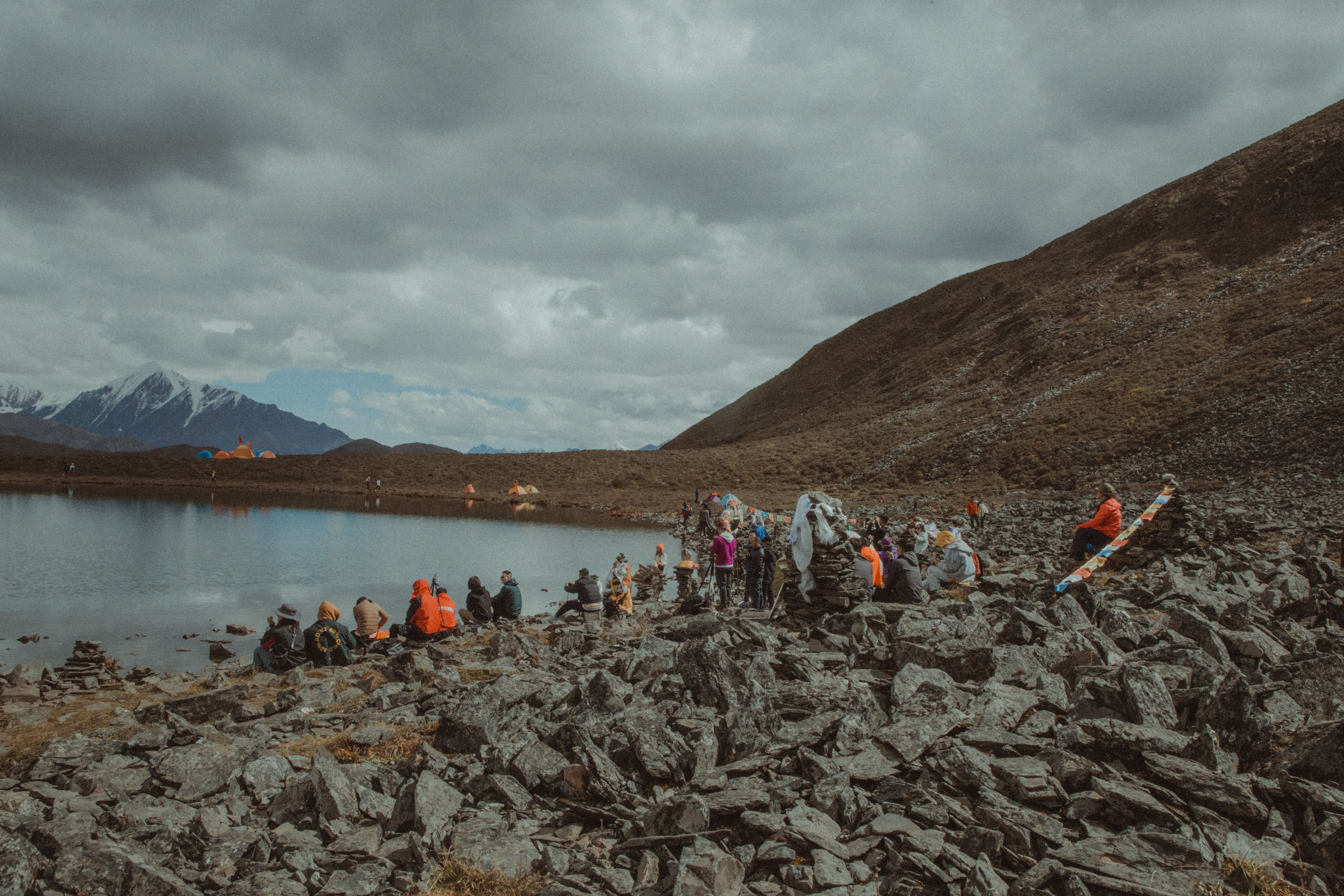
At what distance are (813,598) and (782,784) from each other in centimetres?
834

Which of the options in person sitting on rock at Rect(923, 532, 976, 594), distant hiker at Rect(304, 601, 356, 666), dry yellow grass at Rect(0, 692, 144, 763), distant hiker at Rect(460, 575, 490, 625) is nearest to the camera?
dry yellow grass at Rect(0, 692, 144, 763)

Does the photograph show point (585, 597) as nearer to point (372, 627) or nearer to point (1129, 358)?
point (372, 627)

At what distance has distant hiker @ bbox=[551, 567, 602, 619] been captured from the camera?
66.7ft

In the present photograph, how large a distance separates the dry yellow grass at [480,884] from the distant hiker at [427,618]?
→ 1270 centimetres

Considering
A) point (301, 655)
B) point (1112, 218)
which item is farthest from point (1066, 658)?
point (1112, 218)

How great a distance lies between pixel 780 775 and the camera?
6645 millimetres

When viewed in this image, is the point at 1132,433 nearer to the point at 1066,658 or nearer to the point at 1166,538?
the point at 1166,538

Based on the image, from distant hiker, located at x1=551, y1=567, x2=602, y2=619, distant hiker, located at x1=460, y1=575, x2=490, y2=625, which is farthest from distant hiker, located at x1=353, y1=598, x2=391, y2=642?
distant hiker, located at x1=551, y1=567, x2=602, y2=619

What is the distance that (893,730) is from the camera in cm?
693

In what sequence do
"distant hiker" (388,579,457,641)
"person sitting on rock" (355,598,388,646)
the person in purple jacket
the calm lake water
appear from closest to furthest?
"distant hiker" (388,579,457,641)
"person sitting on rock" (355,598,388,646)
the calm lake water
the person in purple jacket

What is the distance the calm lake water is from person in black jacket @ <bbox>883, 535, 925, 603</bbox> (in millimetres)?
14658

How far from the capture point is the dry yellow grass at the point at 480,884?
564cm

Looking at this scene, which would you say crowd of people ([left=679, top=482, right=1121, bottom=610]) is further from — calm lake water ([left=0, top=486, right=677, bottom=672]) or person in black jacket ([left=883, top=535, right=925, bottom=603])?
calm lake water ([left=0, top=486, right=677, bottom=672])

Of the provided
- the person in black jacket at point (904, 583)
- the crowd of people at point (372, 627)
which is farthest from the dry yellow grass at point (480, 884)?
the crowd of people at point (372, 627)
